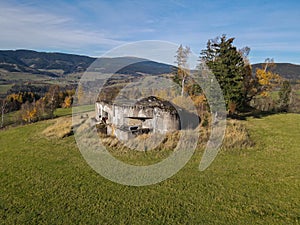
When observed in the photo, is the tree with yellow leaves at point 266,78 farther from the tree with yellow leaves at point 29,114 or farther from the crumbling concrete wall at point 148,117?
the tree with yellow leaves at point 29,114

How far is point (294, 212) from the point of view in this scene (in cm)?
700

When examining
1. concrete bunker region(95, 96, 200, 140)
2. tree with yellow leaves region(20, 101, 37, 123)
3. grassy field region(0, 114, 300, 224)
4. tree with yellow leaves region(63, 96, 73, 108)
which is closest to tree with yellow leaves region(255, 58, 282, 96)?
concrete bunker region(95, 96, 200, 140)

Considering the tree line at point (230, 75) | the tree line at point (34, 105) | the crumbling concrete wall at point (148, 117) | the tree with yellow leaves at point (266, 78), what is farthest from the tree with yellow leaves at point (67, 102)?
the tree with yellow leaves at point (266, 78)

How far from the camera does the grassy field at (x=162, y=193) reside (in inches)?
271

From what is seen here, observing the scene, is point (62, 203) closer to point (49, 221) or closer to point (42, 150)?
point (49, 221)

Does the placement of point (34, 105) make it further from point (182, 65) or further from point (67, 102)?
point (182, 65)

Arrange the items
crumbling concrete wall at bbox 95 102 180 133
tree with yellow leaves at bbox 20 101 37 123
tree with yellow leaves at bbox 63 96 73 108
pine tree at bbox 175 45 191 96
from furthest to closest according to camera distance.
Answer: tree with yellow leaves at bbox 63 96 73 108
tree with yellow leaves at bbox 20 101 37 123
pine tree at bbox 175 45 191 96
crumbling concrete wall at bbox 95 102 180 133

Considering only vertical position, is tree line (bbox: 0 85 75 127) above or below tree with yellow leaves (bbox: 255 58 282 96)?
below

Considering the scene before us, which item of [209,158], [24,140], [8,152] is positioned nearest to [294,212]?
[209,158]

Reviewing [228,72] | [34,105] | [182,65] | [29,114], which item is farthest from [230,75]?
[34,105]

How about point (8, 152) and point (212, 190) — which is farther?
point (8, 152)

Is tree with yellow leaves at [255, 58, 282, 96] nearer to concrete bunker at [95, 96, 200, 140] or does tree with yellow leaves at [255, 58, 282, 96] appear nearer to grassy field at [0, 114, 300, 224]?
concrete bunker at [95, 96, 200, 140]

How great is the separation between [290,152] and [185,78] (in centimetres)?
1546

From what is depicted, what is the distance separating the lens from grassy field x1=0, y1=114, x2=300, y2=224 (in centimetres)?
689
